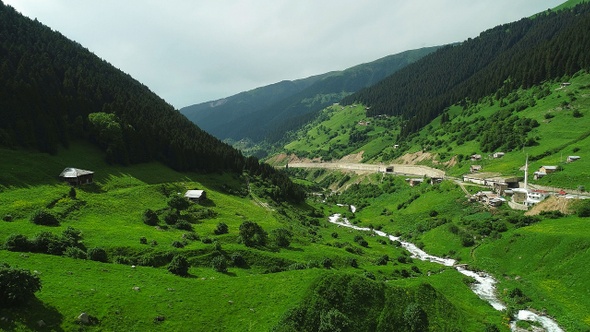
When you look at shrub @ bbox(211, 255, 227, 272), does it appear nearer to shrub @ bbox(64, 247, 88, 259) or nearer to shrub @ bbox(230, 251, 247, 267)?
shrub @ bbox(230, 251, 247, 267)

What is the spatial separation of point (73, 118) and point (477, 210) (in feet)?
438

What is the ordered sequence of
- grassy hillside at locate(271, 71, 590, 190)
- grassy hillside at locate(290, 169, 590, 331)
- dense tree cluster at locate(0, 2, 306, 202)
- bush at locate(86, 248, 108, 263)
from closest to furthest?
bush at locate(86, 248, 108, 263) → grassy hillside at locate(290, 169, 590, 331) → dense tree cluster at locate(0, 2, 306, 202) → grassy hillside at locate(271, 71, 590, 190)

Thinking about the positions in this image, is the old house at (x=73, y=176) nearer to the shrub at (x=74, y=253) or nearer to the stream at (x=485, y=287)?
the shrub at (x=74, y=253)

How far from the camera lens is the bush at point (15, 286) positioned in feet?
101

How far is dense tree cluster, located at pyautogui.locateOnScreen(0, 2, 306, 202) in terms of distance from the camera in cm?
9769

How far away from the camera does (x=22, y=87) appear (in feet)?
337

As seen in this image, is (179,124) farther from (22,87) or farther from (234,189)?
(22,87)

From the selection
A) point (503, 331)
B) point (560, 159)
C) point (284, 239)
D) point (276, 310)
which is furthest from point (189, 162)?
point (560, 159)

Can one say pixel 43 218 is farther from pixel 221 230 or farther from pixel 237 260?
pixel 237 260

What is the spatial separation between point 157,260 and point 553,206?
9967 centimetres

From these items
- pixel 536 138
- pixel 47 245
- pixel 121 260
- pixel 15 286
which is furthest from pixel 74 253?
pixel 536 138

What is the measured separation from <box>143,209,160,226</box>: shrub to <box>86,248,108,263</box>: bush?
23879 millimetres

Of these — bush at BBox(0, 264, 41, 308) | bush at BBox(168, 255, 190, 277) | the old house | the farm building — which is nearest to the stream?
bush at BBox(168, 255, 190, 277)

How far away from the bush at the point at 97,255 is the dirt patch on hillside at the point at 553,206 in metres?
103
